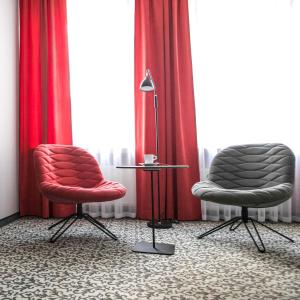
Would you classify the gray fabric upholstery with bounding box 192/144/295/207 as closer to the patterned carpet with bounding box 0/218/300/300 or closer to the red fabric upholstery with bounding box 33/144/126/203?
the patterned carpet with bounding box 0/218/300/300

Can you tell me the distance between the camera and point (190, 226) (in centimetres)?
283

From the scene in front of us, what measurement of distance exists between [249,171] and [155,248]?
118 centimetres

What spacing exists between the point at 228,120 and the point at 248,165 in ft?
2.20

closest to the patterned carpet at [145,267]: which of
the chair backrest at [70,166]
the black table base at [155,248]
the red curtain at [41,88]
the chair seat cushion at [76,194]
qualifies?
the black table base at [155,248]

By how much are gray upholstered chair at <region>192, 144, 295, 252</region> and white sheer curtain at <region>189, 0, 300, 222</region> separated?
1.39 feet

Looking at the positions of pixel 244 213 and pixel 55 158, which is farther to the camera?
pixel 55 158

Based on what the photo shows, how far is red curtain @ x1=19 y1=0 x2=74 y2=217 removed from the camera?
320 centimetres

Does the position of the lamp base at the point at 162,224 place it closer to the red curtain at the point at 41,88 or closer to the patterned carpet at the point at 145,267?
the patterned carpet at the point at 145,267

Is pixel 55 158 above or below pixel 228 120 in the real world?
below

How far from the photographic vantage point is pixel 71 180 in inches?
108

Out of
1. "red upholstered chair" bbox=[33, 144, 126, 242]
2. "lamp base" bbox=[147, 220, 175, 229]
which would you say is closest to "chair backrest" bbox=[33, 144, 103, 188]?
"red upholstered chair" bbox=[33, 144, 126, 242]

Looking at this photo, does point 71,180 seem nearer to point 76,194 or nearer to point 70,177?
point 70,177

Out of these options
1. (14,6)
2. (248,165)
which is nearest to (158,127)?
(248,165)

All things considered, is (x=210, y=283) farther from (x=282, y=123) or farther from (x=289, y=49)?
(x=289, y=49)
